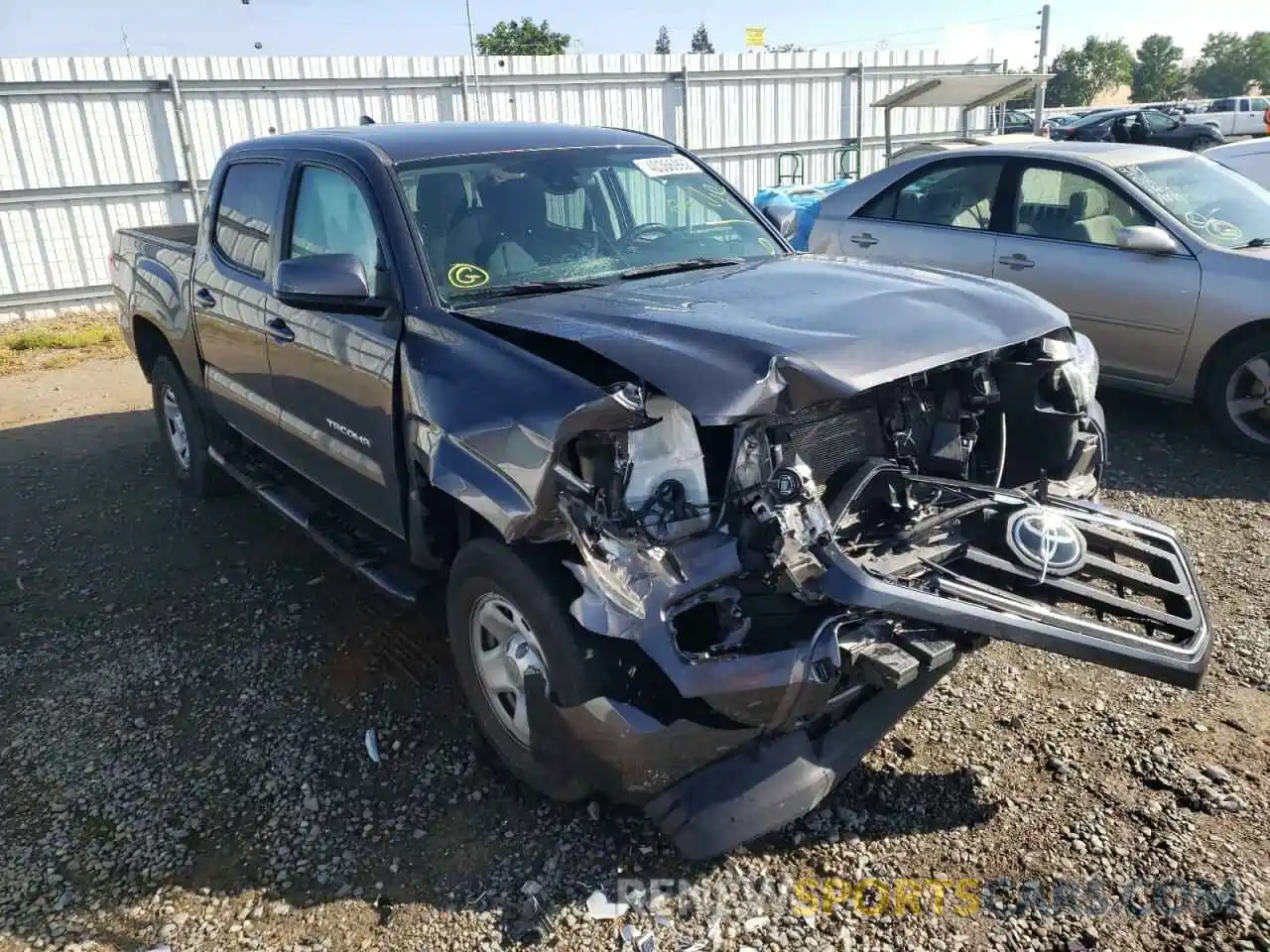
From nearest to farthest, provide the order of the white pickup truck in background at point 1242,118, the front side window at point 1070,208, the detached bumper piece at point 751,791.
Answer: the detached bumper piece at point 751,791
the front side window at point 1070,208
the white pickup truck in background at point 1242,118

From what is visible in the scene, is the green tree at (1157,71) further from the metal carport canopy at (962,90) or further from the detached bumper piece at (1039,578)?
the detached bumper piece at (1039,578)

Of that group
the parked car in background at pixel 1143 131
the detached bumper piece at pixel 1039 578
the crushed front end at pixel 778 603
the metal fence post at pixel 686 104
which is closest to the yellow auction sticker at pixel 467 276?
the crushed front end at pixel 778 603

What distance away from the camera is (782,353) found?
2566 millimetres

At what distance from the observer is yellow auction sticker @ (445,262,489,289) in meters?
3.38

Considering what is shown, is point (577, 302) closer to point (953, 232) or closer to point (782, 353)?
point (782, 353)

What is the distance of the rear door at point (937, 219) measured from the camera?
6539mm

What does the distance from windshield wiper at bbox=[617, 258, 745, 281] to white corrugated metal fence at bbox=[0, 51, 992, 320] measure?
10371 millimetres

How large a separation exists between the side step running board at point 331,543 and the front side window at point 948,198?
15.3 ft

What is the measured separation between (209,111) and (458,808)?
464 inches

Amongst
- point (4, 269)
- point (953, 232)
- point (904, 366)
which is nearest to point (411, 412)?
point (904, 366)

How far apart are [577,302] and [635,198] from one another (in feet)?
3.52

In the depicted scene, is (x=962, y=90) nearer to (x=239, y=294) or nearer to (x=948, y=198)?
(x=948, y=198)

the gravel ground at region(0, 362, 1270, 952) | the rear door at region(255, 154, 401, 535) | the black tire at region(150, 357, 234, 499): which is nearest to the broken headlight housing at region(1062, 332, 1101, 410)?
the gravel ground at region(0, 362, 1270, 952)

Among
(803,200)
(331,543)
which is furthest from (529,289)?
(803,200)
